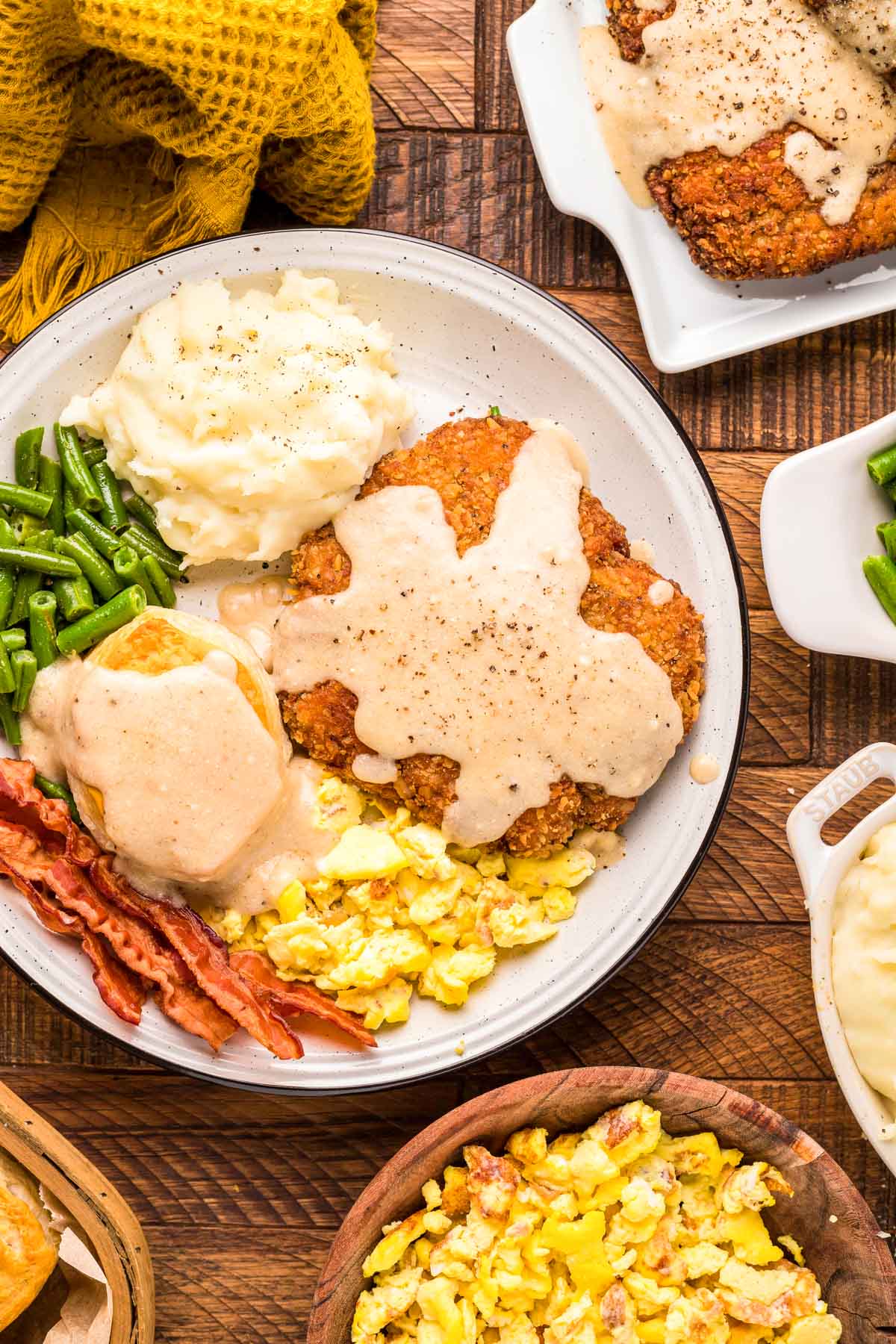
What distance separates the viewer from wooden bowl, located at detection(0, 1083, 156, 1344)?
3023 mm

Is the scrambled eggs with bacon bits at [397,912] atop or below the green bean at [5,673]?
below

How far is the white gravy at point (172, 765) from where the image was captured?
10.0 feet

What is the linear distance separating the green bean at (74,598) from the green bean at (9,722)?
7.7 inches

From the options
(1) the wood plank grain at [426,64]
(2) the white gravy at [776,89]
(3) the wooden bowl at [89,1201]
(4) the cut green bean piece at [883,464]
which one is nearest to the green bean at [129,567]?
(3) the wooden bowl at [89,1201]

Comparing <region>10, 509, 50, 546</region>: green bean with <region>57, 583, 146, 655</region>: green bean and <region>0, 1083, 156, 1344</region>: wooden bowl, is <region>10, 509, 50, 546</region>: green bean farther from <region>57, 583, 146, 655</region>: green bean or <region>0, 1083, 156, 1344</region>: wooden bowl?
<region>0, 1083, 156, 1344</region>: wooden bowl

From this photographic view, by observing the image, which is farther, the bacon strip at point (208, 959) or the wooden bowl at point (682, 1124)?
the bacon strip at point (208, 959)

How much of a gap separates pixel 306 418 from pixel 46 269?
3.26 feet

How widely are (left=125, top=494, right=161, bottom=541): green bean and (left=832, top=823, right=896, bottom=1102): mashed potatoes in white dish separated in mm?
2198

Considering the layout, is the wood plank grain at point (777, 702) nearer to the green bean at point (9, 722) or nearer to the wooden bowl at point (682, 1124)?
the wooden bowl at point (682, 1124)

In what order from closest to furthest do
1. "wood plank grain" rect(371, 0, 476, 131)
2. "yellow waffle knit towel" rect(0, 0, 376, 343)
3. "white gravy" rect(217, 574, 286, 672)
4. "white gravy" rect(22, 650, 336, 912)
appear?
"yellow waffle knit towel" rect(0, 0, 376, 343), "white gravy" rect(22, 650, 336, 912), "white gravy" rect(217, 574, 286, 672), "wood plank grain" rect(371, 0, 476, 131)

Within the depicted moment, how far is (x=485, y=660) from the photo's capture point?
3137 mm

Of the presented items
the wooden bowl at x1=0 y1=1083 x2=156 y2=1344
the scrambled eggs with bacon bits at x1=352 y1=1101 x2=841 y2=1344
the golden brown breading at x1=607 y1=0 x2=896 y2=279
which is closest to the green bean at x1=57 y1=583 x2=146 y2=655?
the wooden bowl at x1=0 y1=1083 x2=156 y2=1344

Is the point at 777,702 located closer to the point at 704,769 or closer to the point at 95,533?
the point at 704,769

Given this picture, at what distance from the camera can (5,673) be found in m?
3.16
